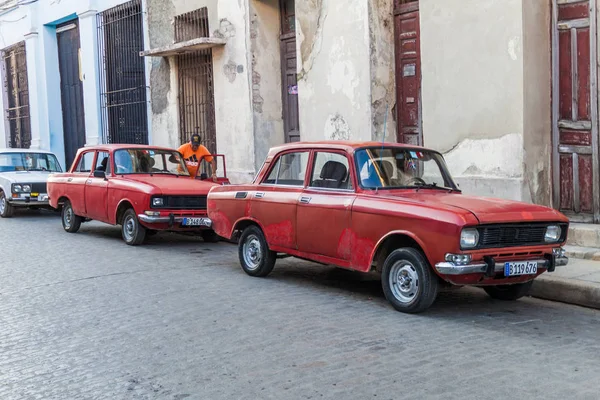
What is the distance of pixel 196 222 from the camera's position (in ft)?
34.9

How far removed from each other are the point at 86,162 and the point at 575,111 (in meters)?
7.66

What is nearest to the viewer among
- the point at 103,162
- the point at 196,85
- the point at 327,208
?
the point at 327,208

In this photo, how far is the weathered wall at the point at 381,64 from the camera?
41.2 feet

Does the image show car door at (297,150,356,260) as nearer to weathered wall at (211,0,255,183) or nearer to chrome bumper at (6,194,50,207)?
weathered wall at (211,0,255,183)

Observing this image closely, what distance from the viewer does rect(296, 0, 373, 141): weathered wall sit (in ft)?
41.8

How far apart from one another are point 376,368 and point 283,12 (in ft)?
40.3

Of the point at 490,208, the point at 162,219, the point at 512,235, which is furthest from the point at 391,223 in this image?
the point at 162,219

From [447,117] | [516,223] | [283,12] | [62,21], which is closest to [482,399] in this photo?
[516,223]

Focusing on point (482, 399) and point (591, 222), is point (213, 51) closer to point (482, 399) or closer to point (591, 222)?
point (591, 222)

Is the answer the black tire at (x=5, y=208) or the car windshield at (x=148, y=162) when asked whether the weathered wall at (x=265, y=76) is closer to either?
the car windshield at (x=148, y=162)

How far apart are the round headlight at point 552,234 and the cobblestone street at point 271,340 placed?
2.20 feet

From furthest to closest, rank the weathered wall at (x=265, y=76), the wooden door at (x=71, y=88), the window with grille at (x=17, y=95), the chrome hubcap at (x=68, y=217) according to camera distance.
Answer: the window with grille at (x=17, y=95), the wooden door at (x=71, y=88), the weathered wall at (x=265, y=76), the chrome hubcap at (x=68, y=217)

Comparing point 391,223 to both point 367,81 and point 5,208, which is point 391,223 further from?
point 5,208

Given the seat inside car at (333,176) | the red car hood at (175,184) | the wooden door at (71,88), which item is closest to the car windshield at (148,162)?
the red car hood at (175,184)
